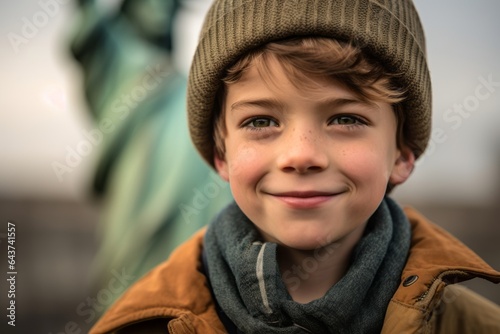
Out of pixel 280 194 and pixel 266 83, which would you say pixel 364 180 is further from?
pixel 266 83

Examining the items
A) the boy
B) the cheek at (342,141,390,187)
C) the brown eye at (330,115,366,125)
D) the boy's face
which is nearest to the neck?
the boy

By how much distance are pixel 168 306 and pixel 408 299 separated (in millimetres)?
599

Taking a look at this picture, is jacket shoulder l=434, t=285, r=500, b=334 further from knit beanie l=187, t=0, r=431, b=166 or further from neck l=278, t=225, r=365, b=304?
knit beanie l=187, t=0, r=431, b=166

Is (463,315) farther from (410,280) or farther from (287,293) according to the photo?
(287,293)

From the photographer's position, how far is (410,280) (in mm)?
1386

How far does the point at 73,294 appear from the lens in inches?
149

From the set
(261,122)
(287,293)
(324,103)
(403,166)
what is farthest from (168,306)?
(403,166)

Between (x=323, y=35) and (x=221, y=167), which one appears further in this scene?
(x=221, y=167)

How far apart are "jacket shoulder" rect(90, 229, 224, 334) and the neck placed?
0.23 meters

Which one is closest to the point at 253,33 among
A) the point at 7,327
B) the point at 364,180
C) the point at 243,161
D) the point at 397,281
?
the point at 243,161

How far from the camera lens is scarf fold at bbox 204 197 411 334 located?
1355 millimetres

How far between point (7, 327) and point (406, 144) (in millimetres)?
2663

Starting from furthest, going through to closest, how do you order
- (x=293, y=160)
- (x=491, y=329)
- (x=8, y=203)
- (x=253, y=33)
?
(x=8, y=203) → (x=491, y=329) → (x=253, y=33) → (x=293, y=160)

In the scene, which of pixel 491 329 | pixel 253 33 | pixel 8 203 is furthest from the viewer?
pixel 8 203
